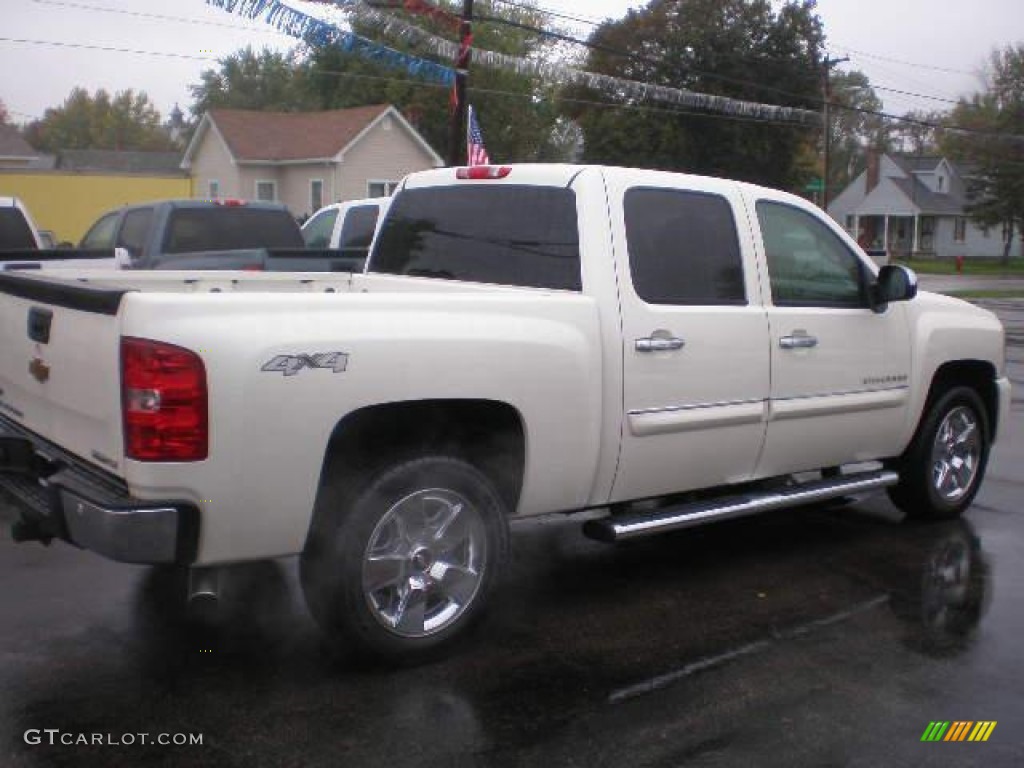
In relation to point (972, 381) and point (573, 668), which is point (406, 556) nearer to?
point (573, 668)

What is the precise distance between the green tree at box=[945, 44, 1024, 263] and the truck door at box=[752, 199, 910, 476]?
4954cm

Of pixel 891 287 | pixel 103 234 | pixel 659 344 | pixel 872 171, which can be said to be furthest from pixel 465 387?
pixel 872 171

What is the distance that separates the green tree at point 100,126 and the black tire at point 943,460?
92.8 meters

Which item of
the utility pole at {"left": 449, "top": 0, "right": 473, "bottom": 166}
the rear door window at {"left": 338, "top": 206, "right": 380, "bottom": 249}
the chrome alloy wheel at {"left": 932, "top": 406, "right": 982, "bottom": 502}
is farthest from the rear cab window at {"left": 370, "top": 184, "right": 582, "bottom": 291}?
the utility pole at {"left": 449, "top": 0, "right": 473, "bottom": 166}

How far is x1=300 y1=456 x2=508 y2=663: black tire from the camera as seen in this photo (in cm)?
429

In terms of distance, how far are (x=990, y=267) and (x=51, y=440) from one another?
59.6 m

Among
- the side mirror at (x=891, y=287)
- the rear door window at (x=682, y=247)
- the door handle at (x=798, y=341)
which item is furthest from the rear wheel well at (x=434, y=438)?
the side mirror at (x=891, y=287)

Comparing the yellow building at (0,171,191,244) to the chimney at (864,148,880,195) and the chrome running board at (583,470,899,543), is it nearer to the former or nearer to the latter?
the chrome running board at (583,470,899,543)

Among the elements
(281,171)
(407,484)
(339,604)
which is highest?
(281,171)

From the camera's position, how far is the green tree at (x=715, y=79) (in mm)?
47469

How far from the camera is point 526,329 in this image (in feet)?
15.2

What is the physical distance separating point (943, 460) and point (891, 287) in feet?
4.41

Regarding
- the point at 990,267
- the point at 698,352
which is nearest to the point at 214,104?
the point at 990,267

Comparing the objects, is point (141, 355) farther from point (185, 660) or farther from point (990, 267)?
point (990, 267)
